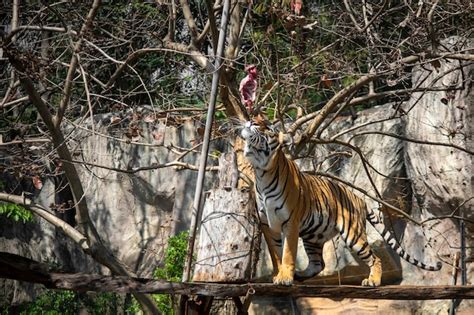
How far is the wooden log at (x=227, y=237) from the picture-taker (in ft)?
16.2

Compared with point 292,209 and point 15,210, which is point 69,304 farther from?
point 292,209

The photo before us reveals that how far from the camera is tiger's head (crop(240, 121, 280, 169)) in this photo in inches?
200

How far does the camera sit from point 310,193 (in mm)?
5656

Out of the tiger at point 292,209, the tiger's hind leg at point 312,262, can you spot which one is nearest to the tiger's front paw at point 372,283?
the tiger at point 292,209

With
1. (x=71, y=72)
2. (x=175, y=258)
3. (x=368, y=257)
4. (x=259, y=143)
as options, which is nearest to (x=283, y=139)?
(x=259, y=143)

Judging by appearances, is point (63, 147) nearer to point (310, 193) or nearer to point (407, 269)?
point (310, 193)

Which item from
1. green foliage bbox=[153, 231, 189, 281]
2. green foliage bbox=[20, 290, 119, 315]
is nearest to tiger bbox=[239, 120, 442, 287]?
green foliage bbox=[153, 231, 189, 281]

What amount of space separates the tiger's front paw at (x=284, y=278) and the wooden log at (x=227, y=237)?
0.19 m

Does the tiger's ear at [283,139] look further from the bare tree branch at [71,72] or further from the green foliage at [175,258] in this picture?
the green foliage at [175,258]

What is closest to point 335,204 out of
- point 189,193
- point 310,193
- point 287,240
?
point 310,193

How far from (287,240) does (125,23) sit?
271cm

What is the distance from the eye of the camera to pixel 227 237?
4.98 meters

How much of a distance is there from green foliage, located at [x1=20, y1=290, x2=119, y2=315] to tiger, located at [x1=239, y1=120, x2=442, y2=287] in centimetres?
376

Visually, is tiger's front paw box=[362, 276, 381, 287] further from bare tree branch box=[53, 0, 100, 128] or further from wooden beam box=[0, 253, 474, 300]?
bare tree branch box=[53, 0, 100, 128]
